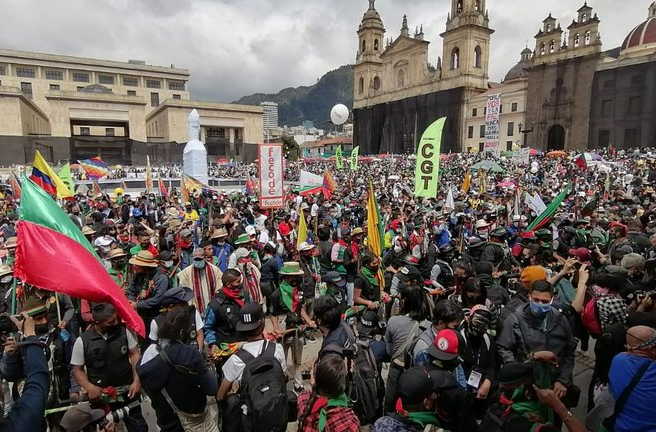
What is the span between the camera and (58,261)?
298cm

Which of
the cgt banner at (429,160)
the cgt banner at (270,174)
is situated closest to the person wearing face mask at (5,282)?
the cgt banner at (270,174)

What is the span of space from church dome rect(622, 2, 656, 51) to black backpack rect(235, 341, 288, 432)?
50.8 metres

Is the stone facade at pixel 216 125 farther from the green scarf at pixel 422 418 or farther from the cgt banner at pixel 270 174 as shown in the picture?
the green scarf at pixel 422 418

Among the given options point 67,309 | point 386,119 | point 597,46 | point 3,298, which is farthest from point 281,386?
point 386,119

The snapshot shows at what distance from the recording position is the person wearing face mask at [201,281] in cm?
454

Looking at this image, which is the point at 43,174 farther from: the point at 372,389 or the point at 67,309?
the point at 372,389

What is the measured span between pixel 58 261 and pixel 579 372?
5357mm

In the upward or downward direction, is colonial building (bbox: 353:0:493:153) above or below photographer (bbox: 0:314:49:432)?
above

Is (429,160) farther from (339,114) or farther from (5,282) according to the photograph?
(339,114)

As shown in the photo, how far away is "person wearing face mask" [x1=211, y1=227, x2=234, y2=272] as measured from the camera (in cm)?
594

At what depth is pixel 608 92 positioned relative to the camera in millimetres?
39156

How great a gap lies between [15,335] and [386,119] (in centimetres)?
6204

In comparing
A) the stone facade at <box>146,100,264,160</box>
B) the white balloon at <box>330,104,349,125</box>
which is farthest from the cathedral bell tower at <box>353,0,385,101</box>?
the white balloon at <box>330,104,349,125</box>

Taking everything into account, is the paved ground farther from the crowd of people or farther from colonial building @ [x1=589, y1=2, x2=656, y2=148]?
colonial building @ [x1=589, y1=2, x2=656, y2=148]
